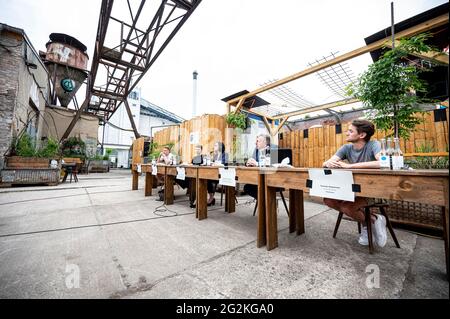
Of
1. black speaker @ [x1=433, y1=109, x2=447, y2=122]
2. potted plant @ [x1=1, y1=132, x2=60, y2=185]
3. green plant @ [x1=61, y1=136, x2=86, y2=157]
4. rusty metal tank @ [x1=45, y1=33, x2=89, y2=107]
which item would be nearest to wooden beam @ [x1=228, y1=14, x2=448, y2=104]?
black speaker @ [x1=433, y1=109, x2=447, y2=122]

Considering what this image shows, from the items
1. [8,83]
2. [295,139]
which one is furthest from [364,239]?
[8,83]

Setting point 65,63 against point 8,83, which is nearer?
point 8,83

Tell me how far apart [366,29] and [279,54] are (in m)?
1.69

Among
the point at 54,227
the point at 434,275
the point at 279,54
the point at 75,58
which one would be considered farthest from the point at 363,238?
the point at 75,58

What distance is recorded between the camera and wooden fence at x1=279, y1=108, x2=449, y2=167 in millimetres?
3934

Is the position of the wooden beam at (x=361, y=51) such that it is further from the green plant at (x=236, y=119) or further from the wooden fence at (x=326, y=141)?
the wooden fence at (x=326, y=141)

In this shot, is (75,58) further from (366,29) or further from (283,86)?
(366,29)

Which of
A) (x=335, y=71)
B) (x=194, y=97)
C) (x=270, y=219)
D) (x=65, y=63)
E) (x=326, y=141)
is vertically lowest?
(x=270, y=219)

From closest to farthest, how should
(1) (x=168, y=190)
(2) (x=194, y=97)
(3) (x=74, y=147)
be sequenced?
(1) (x=168, y=190), (2) (x=194, y=97), (3) (x=74, y=147)

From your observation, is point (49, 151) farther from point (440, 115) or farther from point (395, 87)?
point (440, 115)

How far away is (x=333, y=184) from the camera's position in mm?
1207

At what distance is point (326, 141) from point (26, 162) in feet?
29.8

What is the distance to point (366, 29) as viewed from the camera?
3250 mm

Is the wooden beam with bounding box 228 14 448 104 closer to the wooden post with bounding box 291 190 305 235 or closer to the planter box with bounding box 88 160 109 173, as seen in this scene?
the wooden post with bounding box 291 190 305 235
